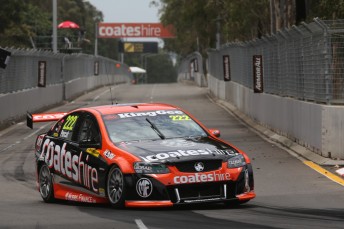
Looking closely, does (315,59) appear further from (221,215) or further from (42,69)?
(42,69)

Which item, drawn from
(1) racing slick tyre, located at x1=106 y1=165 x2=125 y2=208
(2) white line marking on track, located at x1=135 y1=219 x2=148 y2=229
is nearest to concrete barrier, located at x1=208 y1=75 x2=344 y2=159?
(1) racing slick tyre, located at x1=106 y1=165 x2=125 y2=208

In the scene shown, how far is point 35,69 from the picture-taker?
42.1 metres

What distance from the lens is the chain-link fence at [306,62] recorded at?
58.0 feet

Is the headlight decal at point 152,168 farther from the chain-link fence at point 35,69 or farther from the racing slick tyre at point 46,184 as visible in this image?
the chain-link fence at point 35,69

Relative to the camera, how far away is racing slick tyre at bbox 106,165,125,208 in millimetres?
11172

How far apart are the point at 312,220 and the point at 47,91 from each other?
34.9 metres

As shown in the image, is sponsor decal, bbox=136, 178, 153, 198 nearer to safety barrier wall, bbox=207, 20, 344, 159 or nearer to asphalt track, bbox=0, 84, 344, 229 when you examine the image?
asphalt track, bbox=0, 84, 344, 229

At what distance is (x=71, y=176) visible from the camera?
1260 cm

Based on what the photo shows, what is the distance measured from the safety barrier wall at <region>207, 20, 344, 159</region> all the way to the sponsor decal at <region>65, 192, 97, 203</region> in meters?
6.37

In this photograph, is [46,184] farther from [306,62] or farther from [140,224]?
[306,62]

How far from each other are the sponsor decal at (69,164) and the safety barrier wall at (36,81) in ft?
23.1

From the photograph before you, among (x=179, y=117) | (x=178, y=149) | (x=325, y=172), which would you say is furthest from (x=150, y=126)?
(x=325, y=172)

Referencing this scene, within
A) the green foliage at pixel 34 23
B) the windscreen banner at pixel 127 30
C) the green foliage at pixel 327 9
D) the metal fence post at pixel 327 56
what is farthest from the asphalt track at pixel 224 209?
the windscreen banner at pixel 127 30

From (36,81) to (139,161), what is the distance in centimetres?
3167
